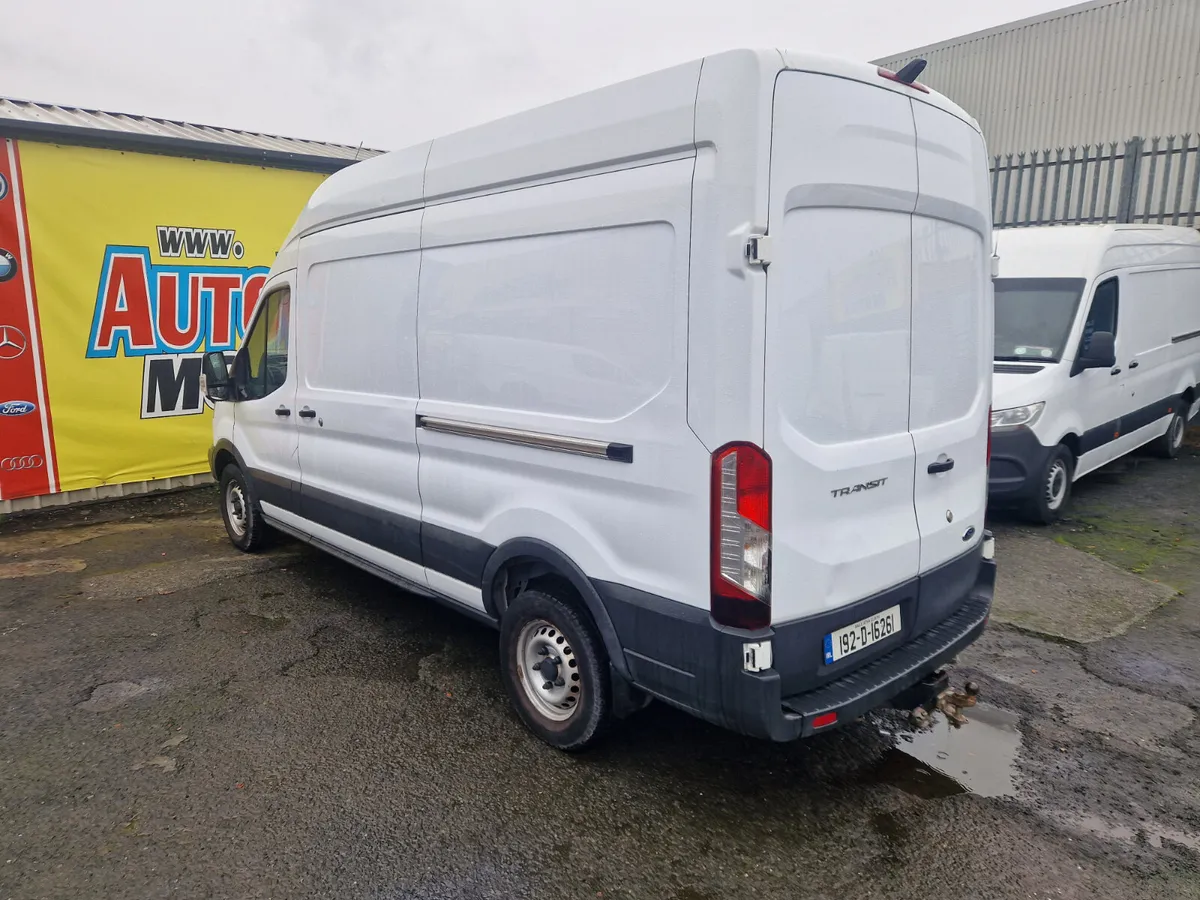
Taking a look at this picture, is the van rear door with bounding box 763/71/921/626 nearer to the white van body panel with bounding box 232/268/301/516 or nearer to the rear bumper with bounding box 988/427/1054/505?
the white van body panel with bounding box 232/268/301/516

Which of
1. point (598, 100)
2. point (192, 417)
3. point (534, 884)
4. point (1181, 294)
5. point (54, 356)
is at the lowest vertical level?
point (534, 884)

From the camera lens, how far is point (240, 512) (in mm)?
6438

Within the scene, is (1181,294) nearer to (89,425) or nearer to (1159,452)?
(1159,452)

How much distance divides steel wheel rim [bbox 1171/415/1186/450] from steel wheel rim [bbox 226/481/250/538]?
923 centimetres

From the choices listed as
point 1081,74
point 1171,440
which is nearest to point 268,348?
point 1171,440

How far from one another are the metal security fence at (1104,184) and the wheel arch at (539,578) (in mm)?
8772

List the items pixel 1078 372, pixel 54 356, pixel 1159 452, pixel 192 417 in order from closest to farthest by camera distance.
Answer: pixel 1078 372
pixel 54 356
pixel 192 417
pixel 1159 452

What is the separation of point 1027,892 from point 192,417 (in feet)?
26.9

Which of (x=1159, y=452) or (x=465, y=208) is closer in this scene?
(x=465, y=208)

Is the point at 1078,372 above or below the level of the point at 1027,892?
above

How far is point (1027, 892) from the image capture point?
2.68 m

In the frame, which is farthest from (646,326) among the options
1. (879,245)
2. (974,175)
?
(974,175)

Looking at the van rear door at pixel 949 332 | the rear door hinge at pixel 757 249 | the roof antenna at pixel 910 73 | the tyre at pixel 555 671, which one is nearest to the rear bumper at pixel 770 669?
the tyre at pixel 555 671

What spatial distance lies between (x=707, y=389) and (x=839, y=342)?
53 cm
